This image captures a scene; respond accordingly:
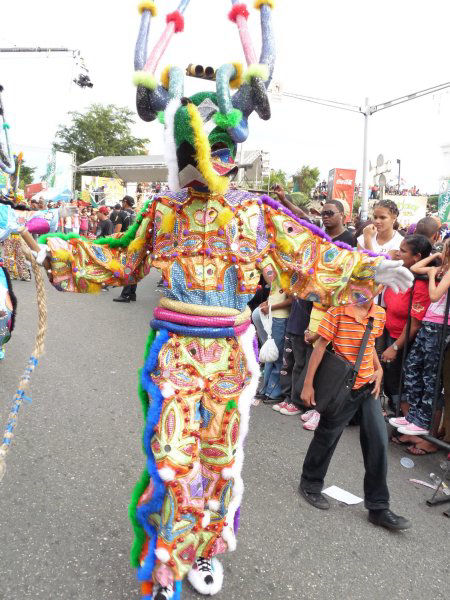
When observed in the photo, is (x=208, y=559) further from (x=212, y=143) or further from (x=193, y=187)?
(x=212, y=143)

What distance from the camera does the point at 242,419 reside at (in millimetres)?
2068

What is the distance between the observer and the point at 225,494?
6.92 ft

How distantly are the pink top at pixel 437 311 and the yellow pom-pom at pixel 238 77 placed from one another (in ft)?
7.54

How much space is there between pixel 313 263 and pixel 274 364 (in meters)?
2.54

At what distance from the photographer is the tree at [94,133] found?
42.4m

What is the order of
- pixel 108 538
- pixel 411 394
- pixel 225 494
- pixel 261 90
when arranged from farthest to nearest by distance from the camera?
pixel 411 394 < pixel 108 538 < pixel 225 494 < pixel 261 90

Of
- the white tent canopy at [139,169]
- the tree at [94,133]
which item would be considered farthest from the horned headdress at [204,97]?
Result: the tree at [94,133]

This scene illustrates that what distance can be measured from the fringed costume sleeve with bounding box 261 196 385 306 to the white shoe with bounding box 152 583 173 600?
52.2 inches

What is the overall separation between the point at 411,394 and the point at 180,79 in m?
2.93

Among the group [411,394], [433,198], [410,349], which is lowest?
[411,394]

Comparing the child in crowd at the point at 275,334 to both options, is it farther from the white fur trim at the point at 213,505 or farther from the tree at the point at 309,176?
the tree at the point at 309,176

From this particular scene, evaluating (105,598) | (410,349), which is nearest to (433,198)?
(410,349)

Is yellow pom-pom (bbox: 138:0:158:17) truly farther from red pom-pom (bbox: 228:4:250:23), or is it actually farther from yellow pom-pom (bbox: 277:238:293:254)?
yellow pom-pom (bbox: 277:238:293:254)

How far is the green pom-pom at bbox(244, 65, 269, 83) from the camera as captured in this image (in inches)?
76.3
